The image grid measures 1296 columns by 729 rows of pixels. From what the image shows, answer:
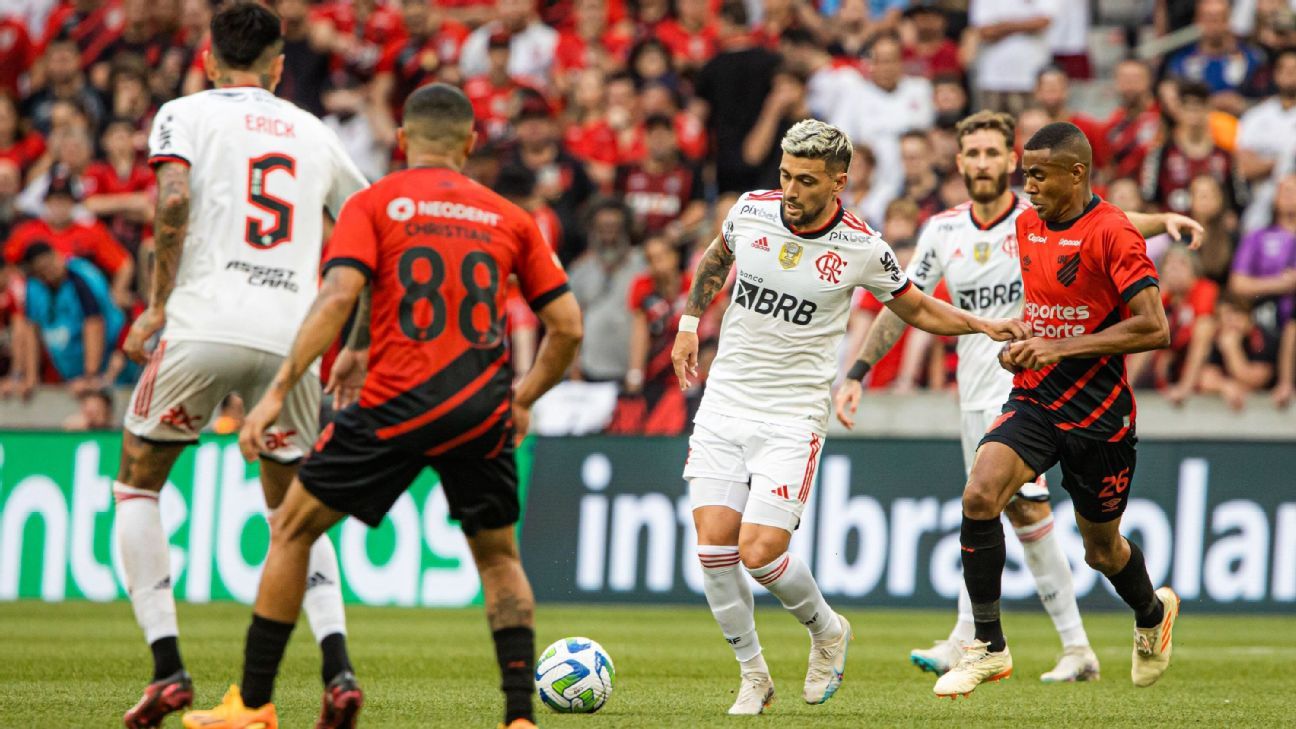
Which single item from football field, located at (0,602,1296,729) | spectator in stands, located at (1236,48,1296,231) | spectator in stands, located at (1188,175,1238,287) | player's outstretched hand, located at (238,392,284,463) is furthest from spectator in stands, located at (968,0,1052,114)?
player's outstretched hand, located at (238,392,284,463)

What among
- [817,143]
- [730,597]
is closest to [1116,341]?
[817,143]

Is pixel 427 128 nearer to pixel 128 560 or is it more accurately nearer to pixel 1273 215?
pixel 128 560

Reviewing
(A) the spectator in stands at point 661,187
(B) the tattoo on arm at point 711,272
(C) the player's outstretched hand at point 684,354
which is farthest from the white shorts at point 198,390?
(A) the spectator in stands at point 661,187

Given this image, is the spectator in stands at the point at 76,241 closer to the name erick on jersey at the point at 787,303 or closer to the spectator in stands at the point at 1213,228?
the spectator in stands at the point at 1213,228

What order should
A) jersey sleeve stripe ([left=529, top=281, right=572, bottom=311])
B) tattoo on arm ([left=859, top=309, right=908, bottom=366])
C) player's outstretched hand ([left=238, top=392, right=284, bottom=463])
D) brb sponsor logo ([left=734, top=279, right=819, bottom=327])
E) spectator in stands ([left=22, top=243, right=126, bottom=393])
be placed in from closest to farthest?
player's outstretched hand ([left=238, top=392, right=284, bottom=463]), jersey sleeve stripe ([left=529, top=281, right=572, bottom=311]), brb sponsor logo ([left=734, top=279, right=819, bottom=327]), tattoo on arm ([left=859, top=309, right=908, bottom=366]), spectator in stands ([left=22, top=243, right=126, bottom=393])

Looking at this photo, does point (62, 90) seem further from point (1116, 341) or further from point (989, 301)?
point (1116, 341)

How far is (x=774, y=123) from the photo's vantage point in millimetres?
18234

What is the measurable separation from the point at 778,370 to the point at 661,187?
9840 millimetres

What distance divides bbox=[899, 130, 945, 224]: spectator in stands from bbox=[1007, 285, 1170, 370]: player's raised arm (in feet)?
26.8

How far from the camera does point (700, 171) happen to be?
18641 millimetres

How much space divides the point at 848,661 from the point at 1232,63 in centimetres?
955

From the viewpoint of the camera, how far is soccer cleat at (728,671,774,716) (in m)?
8.18

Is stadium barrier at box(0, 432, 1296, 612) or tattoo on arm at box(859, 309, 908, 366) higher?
tattoo on arm at box(859, 309, 908, 366)

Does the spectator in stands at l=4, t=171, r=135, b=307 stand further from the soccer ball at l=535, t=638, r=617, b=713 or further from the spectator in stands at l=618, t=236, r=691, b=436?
the soccer ball at l=535, t=638, r=617, b=713
